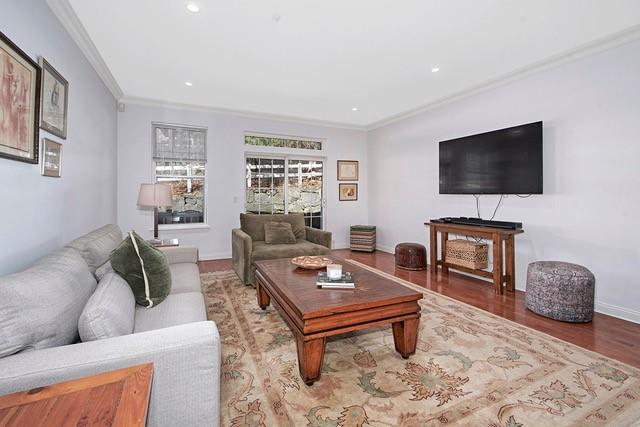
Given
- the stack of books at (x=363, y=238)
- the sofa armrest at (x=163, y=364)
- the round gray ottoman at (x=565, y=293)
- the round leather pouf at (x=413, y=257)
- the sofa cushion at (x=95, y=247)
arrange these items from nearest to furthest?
the sofa armrest at (x=163, y=364) → the sofa cushion at (x=95, y=247) → the round gray ottoman at (x=565, y=293) → the round leather pouf at (x=413, y=257) → the stack of books at (x=363, y=238)

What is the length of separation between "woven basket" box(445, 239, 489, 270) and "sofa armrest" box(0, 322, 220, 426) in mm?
3432

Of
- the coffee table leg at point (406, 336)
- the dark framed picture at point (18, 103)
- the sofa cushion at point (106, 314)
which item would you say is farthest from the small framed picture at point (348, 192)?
the sofa cushion at point (106, 314)

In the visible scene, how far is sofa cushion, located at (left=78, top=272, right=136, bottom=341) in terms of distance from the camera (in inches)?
45.9

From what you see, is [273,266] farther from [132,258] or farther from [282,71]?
[282,71]

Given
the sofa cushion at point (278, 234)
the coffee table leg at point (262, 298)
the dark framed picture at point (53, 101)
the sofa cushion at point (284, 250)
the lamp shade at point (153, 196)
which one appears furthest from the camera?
the sofa cushion at point (278, 234)

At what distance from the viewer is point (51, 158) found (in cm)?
227

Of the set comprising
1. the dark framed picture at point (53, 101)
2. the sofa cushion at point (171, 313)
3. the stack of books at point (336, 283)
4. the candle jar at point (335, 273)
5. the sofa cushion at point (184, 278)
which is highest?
the dark framed picture at point (53, 101)

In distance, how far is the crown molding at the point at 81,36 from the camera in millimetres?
2307

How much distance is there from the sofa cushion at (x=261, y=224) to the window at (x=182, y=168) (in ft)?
4.22

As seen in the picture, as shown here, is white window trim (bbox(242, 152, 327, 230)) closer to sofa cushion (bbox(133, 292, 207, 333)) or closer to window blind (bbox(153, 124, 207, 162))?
window blind (bbox(153, 124, 207, 162))

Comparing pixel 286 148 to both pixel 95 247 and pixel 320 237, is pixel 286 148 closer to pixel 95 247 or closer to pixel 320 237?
pixel 320 237

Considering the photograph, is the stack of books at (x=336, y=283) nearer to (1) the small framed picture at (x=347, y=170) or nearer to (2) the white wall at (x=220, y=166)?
(2) the white wall at (x=220, y=166)

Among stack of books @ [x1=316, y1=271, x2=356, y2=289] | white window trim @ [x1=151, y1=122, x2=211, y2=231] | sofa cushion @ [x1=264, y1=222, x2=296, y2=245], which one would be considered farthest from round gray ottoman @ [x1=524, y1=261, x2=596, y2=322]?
white window trim @ [x1=151, y1=122, x2=211, y2=231]

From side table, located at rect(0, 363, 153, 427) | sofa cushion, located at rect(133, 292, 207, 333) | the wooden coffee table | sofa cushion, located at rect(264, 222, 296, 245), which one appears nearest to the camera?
side table, located at rect(0, 363, 153, 427)
